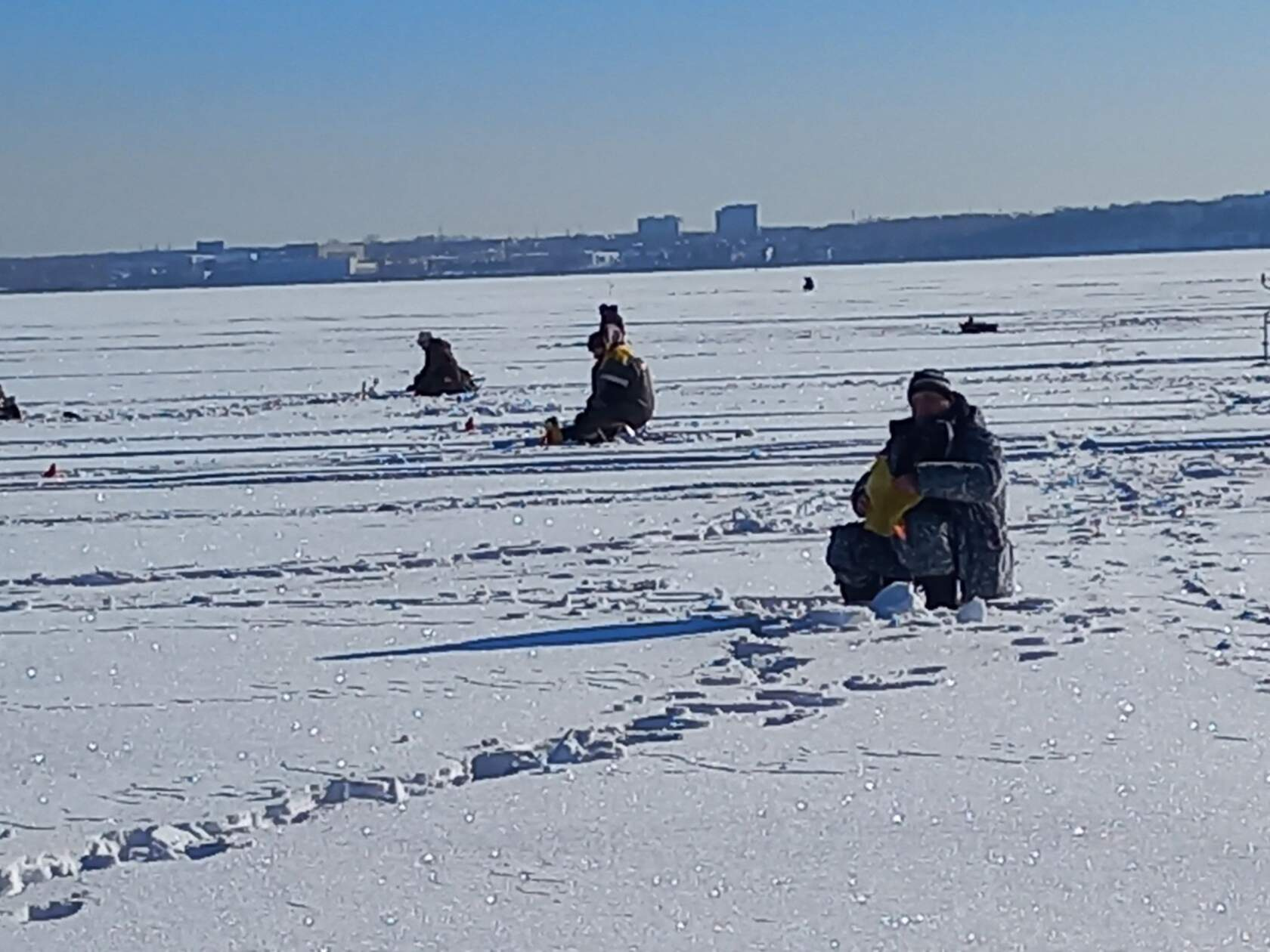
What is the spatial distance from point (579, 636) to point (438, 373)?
50.0ft

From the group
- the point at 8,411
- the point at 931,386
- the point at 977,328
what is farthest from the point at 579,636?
the point at 977,328

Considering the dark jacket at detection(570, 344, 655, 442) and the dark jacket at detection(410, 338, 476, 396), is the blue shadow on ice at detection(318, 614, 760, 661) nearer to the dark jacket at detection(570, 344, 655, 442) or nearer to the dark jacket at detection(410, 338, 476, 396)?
the dark jacket at detection(570, 344, 655, 442)

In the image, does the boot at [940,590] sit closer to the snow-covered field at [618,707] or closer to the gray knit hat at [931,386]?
the snow-covered field at [618,707]

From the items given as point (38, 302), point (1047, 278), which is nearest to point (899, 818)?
point (1047, 278)

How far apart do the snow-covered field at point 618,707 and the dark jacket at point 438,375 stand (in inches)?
235

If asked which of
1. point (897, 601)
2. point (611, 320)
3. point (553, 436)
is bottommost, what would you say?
point (553, 436)

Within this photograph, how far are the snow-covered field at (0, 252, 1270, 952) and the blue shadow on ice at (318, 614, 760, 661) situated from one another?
0.04 m

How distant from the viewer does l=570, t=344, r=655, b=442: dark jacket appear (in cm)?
1745

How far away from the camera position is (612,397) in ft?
57.6

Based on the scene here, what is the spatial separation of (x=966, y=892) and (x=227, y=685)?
3.53 m

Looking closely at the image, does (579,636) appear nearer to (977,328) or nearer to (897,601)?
(897,601)

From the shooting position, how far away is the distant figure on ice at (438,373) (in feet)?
76.7

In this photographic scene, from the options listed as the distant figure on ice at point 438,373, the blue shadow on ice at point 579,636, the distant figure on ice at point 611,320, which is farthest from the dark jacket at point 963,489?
the distant figure on ice at point 438,373

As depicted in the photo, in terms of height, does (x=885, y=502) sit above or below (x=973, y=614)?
above
